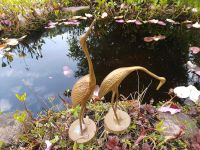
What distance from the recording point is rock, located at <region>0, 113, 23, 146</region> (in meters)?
1.24

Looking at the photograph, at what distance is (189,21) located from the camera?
7.05 feet

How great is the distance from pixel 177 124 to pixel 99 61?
72 cm

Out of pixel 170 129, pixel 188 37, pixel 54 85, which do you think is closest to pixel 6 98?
pixel 54 85

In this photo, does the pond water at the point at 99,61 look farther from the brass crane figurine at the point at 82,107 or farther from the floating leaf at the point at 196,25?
the brass crane figurine at the point at 82,107

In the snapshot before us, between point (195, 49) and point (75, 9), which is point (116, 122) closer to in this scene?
point (195, 49)

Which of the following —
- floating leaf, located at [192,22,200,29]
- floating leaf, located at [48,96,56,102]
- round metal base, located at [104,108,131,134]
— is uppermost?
floating leaf, located at [192,22,200,29]

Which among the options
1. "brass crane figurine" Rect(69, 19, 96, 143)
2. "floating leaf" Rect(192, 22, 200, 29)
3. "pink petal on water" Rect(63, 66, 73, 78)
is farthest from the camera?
"floating leaf" Rect(192, 22, 200, 29)

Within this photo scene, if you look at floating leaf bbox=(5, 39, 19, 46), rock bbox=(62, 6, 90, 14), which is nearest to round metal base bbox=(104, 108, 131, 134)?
floating leaf bbox=(5, 39, 19, 46)

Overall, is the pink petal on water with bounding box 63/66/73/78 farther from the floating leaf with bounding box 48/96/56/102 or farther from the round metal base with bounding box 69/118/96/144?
the round metal base with bounding box 69/118/96/144

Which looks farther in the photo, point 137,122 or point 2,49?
point 2,49

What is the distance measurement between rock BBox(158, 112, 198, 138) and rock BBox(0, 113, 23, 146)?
624 mm

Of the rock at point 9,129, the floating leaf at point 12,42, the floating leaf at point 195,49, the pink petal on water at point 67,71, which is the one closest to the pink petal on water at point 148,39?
the floating leaf at point 195,49

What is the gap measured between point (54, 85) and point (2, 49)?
645mm

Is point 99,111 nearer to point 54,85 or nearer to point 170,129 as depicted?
point 170,129
